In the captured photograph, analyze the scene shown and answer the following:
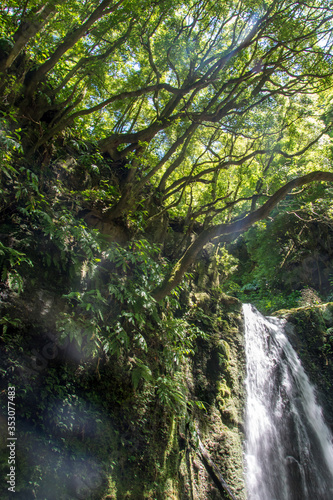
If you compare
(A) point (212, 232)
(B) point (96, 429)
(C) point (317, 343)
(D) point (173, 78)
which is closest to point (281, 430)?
(C) point (317, 343)

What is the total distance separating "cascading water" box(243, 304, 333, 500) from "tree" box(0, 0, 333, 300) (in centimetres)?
491

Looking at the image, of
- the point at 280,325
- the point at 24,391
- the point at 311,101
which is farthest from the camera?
the point at 280,325

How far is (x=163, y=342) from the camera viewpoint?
5695mm

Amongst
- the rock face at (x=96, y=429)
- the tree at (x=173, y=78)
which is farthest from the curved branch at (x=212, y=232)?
the rock face at (x=96, y=429)

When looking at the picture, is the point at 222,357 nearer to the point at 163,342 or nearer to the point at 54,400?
the point at 163,342

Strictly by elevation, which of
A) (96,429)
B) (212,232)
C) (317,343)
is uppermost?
(212,232)

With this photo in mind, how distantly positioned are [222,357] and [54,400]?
5188 mm

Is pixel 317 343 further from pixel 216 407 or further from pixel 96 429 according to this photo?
pixel 96 429

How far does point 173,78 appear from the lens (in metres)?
8.38

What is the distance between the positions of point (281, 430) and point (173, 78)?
37.1 feet

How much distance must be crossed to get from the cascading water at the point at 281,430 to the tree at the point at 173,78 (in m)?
4.91

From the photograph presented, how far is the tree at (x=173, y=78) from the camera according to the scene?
492 centimetres

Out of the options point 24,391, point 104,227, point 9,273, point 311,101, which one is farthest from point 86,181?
point 311,101

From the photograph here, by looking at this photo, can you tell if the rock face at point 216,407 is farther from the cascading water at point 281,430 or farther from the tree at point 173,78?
the tree at point 173,78
